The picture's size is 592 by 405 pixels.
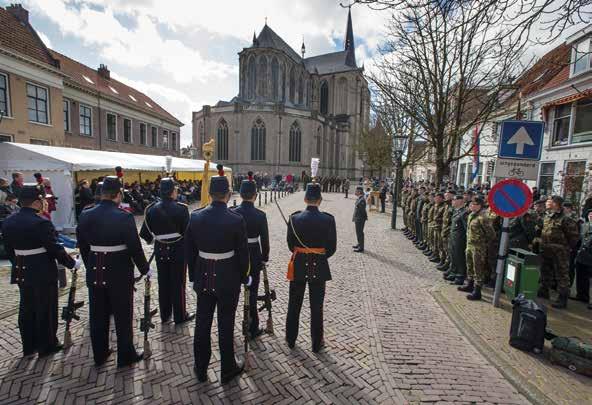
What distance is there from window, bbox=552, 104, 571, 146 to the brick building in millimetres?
27558

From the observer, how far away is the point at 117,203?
10.9ft

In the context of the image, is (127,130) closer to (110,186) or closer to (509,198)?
(110,186)

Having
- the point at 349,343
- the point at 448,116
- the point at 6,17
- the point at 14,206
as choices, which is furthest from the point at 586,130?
the point at 6,17

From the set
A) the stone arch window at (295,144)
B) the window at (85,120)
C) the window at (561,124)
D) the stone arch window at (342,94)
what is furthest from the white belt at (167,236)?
the stone arch window at (342,94)

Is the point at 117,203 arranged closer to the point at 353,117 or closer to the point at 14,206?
the point at 14,206

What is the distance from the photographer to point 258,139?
4416 centimetres

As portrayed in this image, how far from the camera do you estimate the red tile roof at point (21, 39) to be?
16.9 metres

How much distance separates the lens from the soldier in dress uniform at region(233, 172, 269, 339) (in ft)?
13.2

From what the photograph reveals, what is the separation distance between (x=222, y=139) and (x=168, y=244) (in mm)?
42560

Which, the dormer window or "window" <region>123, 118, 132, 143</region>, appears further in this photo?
"window" <region>123, 118, 132, 143</region>

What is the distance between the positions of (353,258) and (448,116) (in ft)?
20.0

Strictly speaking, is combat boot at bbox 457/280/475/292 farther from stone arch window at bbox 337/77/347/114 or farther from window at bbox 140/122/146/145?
stone arch window at bbox 337/77/347/114

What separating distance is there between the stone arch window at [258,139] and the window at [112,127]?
19254mm

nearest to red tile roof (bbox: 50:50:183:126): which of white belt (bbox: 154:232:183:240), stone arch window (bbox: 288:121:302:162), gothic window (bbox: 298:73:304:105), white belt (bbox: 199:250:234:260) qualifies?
stone arch window (bbox: 288:121:302:162)
